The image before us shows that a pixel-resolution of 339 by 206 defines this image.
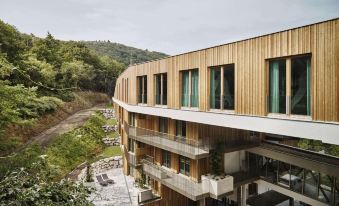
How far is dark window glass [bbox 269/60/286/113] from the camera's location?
11.7 m

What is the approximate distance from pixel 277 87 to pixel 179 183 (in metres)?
9.56

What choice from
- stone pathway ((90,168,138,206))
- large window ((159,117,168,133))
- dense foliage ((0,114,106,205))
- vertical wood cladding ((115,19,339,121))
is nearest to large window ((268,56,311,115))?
vertical wood cladding ((115,19,339,121))

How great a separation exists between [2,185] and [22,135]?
24.6 m

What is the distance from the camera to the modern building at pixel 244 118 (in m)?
10.4

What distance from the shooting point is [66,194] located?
22.9 feet

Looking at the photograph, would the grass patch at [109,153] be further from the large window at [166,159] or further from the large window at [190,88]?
the large window at [190,88]

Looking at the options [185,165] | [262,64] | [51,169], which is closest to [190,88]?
→ [262,64]

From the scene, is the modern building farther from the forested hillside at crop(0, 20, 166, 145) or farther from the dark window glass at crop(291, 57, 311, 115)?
the forested hillside at crop(0, 20, 166, 145)

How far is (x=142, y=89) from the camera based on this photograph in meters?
23.3

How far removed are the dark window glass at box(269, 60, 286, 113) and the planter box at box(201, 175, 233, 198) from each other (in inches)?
238

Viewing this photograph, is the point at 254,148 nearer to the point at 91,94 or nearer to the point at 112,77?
the point at 91,94

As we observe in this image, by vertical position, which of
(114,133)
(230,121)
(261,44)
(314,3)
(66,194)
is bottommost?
(114,133)

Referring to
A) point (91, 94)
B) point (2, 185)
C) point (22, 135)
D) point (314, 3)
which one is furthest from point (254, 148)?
point (91, 94)

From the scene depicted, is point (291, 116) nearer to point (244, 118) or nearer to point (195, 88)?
point (244, 118)
